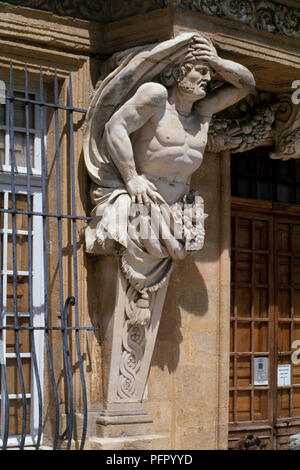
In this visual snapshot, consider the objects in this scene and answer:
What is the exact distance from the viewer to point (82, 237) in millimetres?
7246

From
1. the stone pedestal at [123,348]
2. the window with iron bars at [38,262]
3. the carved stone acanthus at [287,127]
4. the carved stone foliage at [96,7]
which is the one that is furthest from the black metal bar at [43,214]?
the carved stone acanthus at [287,127]

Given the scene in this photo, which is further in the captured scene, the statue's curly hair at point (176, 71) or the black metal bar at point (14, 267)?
the statue's curly hair at point (176, 71)

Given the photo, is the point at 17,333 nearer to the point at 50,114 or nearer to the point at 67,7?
the point at 50,114

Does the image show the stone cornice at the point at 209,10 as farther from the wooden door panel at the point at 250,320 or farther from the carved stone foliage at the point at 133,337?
the carved stone foliage at the point at 133,337

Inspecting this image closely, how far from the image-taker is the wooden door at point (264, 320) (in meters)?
8.57

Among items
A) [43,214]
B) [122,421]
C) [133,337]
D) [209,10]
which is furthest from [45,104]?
[122,421]

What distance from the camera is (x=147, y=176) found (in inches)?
283

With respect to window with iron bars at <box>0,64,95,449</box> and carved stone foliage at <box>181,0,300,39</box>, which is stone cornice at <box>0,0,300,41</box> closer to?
carved stone foliage at <box>181,0,300,39</box>

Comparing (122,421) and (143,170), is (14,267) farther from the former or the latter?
(122,421)

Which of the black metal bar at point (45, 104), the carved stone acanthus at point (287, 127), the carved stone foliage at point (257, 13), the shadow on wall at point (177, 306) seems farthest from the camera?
the carved stone acanthus at point (287, 127)

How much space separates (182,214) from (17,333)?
130 centimetres

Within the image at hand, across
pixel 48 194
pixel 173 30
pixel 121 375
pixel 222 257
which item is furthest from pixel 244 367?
pixel 173 30

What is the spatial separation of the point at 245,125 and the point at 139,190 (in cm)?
140

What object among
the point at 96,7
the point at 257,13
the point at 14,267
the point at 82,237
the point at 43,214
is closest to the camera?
the point at 14,267
